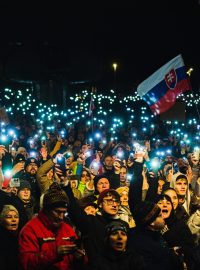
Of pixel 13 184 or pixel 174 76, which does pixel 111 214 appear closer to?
pixel 13 184

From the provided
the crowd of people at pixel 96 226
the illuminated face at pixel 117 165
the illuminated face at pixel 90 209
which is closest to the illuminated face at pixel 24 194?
the crowd of people at pixel 96 226

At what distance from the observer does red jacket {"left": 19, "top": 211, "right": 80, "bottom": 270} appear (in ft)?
13.4

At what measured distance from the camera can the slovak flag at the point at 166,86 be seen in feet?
29.4

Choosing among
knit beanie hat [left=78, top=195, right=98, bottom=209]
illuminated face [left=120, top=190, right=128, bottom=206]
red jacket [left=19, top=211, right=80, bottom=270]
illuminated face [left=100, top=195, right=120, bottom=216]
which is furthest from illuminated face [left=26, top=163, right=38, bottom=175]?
red jacket [left=19, top=211, right=80, bottom=270]

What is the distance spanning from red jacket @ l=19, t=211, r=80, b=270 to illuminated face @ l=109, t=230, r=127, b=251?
1.14ft

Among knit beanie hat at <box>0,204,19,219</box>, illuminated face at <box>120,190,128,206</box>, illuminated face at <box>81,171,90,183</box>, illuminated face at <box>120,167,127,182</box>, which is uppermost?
illuminated face at <box>120,167,127,182</box>

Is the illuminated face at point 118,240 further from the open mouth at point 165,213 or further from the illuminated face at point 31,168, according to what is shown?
the illuminated face at point 31,168

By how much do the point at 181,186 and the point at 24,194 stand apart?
222cm

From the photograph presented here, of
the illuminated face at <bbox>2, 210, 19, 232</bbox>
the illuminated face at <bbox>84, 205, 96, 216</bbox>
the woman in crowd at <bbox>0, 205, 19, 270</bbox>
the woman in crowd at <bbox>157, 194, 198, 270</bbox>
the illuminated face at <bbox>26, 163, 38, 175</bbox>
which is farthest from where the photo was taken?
the illuminated face at <bbox>26, 163, 38, 175</bbox>

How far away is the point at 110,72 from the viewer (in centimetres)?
4991

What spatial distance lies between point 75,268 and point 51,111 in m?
20.1

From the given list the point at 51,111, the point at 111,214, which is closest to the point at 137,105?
the point at 51,111

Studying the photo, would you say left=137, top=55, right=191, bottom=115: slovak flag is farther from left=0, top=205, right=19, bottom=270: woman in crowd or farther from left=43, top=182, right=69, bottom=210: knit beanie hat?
left=43, top=182, right=69, bottom=210: knit beanie hat

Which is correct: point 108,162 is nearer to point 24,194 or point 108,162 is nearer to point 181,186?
point 181,186
